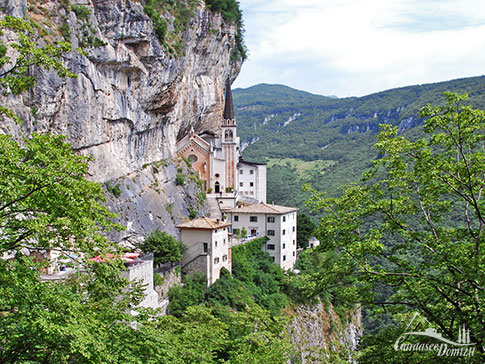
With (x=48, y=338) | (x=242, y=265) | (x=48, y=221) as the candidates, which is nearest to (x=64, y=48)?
(x=48, y=221)

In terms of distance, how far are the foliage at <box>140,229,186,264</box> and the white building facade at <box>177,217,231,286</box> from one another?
1879 mm

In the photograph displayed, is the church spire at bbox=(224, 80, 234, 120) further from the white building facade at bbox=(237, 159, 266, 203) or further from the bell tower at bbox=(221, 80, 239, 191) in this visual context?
the white building facade at bbox=(237, 159, 266, 203)

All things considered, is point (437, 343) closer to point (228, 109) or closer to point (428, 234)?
point (428, 234)

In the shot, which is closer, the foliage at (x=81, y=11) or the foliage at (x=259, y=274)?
the foliage at (x=81, y=11)

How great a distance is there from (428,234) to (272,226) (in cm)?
3685

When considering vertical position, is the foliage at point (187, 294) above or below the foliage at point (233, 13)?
below

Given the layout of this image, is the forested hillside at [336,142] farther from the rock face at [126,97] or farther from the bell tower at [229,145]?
the rock face at [126,97]

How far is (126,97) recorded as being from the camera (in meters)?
38.8

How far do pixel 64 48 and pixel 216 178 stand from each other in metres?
48.9

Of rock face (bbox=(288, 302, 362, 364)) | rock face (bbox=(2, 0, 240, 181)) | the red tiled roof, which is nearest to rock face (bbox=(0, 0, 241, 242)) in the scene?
rock face (bbox=(2, 0, 240, 181))

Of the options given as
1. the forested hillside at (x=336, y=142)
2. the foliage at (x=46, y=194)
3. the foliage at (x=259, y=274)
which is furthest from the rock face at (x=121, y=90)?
the forested hillside at (x=336, y=142)

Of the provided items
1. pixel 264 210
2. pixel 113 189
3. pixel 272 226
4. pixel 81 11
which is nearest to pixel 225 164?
pixel 264 210

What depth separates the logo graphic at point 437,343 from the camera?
10.6 meters

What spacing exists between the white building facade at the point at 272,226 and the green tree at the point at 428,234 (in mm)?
35321
